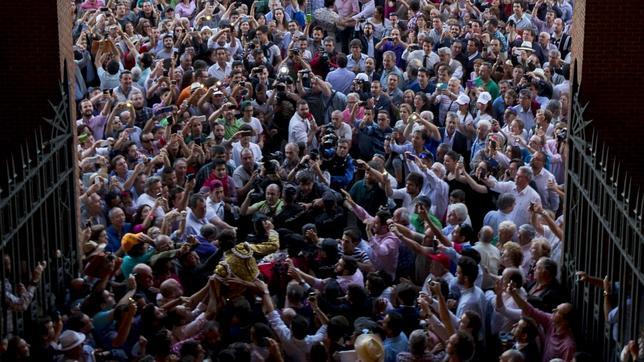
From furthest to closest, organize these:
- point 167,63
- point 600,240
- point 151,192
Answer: point 167,63, point 151,192, point 600,240

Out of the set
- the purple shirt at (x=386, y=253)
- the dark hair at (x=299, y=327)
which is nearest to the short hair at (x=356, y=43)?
the purple shirt at (x=386, y=253)

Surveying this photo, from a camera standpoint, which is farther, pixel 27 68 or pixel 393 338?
pixel 27 68

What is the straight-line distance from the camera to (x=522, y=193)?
1959 centimetres

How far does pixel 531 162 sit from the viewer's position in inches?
810

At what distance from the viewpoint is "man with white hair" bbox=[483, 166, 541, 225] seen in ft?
63.5

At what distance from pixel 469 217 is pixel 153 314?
547cm

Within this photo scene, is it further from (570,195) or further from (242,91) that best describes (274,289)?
(242,91)

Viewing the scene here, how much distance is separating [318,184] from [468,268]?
4295 mm

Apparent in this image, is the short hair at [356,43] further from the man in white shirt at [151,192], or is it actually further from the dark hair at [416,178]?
the man in white shirt at [151,192]

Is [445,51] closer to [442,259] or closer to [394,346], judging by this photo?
[442,259]

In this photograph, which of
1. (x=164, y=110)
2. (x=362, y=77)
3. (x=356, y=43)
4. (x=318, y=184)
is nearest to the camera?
(x=318, y=184)

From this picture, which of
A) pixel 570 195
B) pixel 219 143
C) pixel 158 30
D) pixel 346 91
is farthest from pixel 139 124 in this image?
pixel 570 195

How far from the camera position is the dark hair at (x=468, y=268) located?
1641cm

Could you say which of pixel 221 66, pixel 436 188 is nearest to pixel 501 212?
pixel 436 188
